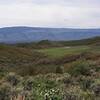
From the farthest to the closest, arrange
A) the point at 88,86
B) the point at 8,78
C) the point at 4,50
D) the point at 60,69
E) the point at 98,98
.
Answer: the point at 4,50, the point at 60,69, the point at 8,78, the point at 88,86, the point at 98,98

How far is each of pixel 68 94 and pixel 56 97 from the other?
1.40 meters

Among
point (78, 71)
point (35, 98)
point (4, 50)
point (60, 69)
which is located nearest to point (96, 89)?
point (35, 98)

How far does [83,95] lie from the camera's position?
12258 mm

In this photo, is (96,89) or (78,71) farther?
(78,71)

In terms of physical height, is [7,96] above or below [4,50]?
above

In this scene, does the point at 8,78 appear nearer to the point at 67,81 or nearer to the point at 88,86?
the point at 67,81

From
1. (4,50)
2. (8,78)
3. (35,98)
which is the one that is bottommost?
(4,50)

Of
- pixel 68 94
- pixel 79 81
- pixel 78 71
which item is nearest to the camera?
pixel 68 94

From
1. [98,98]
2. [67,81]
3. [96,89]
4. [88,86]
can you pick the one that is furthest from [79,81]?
[98,98]

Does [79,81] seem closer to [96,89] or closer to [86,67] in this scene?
[96,89]

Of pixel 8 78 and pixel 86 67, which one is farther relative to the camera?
pixel 86 67

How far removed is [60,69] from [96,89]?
15.3 m

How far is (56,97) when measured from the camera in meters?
10.5

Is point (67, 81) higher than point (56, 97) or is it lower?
lower
